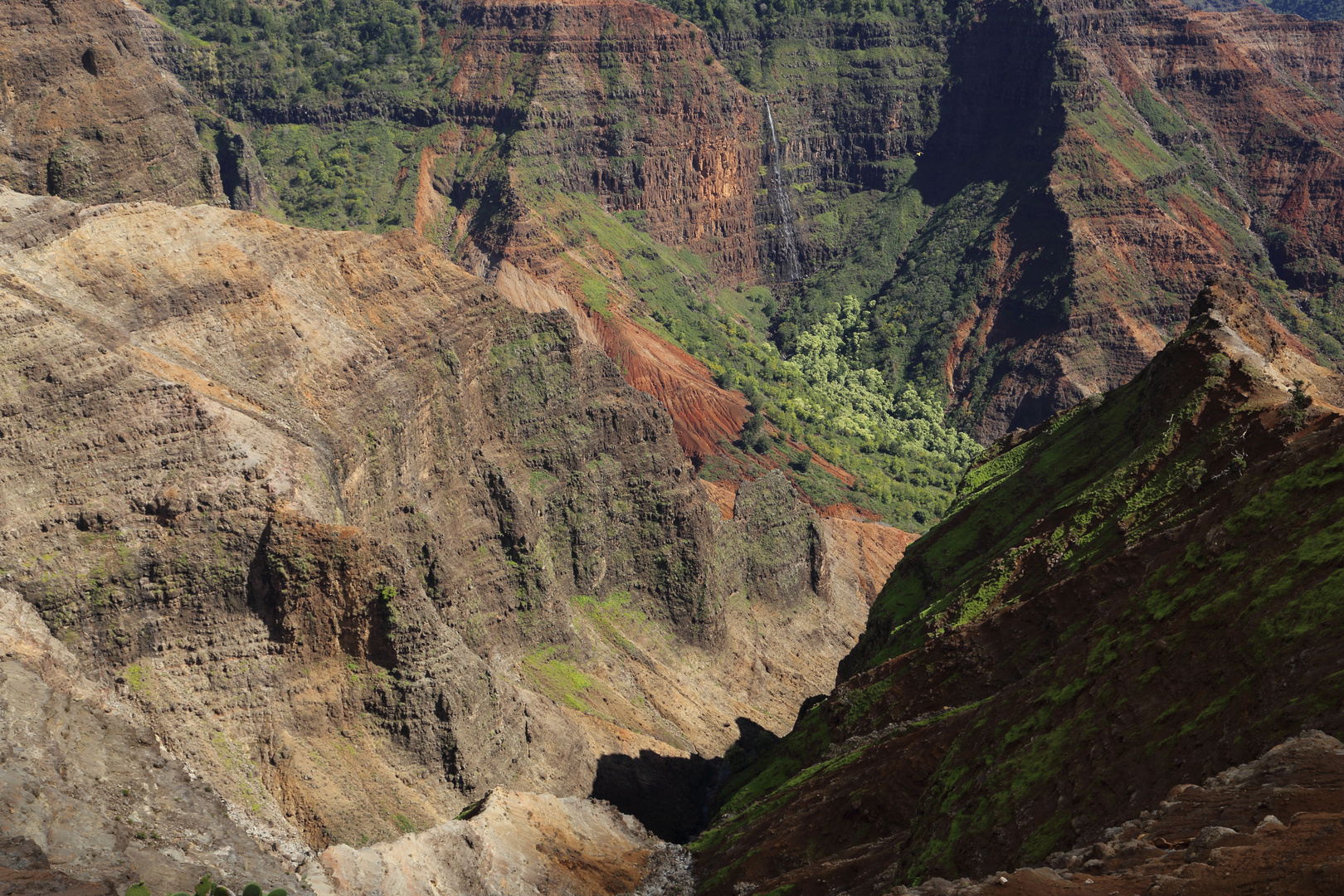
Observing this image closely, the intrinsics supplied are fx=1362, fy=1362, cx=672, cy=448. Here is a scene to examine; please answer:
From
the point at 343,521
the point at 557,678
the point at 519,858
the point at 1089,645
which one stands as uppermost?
the point at 1089,645

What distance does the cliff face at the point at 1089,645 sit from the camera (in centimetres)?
3931

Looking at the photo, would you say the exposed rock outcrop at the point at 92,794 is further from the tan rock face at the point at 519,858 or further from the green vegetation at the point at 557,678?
the green vegetation at the point at 557,678

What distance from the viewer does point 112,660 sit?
55.4 meters

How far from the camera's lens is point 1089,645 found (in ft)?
157

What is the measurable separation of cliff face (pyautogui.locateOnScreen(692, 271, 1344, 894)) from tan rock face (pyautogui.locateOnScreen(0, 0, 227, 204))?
210 ft

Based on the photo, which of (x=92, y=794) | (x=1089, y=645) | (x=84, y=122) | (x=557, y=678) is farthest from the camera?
(x=84, y=122)

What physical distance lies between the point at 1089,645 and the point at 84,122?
284 feet

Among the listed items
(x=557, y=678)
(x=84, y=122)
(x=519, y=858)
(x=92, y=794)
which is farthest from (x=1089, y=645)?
(x=84, y=122)

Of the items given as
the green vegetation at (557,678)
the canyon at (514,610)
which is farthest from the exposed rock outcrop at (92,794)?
the green vegetation at (557,678)

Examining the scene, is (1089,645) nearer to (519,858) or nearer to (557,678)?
(519,858)

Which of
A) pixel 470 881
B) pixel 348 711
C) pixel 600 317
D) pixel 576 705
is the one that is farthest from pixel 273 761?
pixel 600 317

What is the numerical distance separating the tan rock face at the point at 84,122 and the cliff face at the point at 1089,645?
6407cm

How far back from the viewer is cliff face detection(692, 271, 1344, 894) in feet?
129

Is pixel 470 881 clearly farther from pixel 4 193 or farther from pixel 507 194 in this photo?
pixel 507 194
